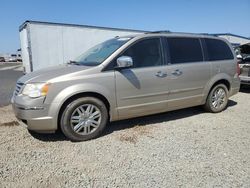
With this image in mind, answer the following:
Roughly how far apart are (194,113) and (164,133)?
1.69 meters

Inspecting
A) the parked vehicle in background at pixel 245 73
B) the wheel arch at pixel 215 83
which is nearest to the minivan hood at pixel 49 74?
the wheel arch at pixel 215 83

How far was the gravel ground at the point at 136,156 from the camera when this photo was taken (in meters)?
3.09

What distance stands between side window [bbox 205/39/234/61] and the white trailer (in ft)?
19.8

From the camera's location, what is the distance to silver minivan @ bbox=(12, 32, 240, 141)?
4023 mm

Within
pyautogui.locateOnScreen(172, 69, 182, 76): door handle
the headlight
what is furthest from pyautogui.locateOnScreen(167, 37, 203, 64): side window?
the headlight

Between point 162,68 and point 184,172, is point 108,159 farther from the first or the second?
point 162,68

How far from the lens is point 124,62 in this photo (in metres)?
4.30

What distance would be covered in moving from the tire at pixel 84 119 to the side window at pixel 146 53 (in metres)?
1.05

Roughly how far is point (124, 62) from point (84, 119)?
1.19 meters

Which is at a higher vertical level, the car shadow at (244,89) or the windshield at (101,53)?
the windshield at (101,53)

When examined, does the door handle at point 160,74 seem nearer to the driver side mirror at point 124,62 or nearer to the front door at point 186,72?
the front door at point 186,72

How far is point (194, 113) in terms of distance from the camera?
605 cm

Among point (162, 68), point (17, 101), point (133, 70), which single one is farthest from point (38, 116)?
point (162, 68)

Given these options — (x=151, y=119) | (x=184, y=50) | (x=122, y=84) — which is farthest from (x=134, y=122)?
(x=184, y=50)
